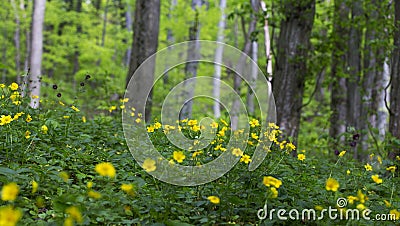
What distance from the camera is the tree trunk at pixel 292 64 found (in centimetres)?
602

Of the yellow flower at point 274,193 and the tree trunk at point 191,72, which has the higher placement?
the tree trunk at point 191,72

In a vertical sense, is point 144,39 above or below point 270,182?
above

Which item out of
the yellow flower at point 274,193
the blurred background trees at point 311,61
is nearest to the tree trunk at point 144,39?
the blurred background trees at point 311,61

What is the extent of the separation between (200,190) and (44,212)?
3.09ft

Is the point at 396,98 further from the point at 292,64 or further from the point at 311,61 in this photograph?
the point at 311,61

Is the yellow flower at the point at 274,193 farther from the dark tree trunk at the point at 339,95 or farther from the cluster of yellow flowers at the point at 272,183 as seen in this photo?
the dark tree trunk at the point at 339,95

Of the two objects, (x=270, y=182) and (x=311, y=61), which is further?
(x=311, y=61)

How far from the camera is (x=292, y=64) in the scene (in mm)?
6051

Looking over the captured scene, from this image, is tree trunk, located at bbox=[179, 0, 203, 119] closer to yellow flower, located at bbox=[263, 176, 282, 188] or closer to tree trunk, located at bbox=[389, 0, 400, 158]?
tree trunk, located at bbox=[389, 0, 400, 158]

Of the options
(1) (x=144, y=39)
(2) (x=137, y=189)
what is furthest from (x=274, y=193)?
(1) (x=144, y=39)

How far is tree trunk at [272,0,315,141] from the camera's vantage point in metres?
6.02

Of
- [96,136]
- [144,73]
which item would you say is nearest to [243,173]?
[96,136]

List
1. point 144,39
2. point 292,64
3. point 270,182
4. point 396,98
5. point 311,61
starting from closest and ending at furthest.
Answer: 1. point 270,182
2. point 396,98
3. point 292,64
4. point 311,61
5. point 144,39

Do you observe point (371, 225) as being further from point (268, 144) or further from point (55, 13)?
point (55, 13)
